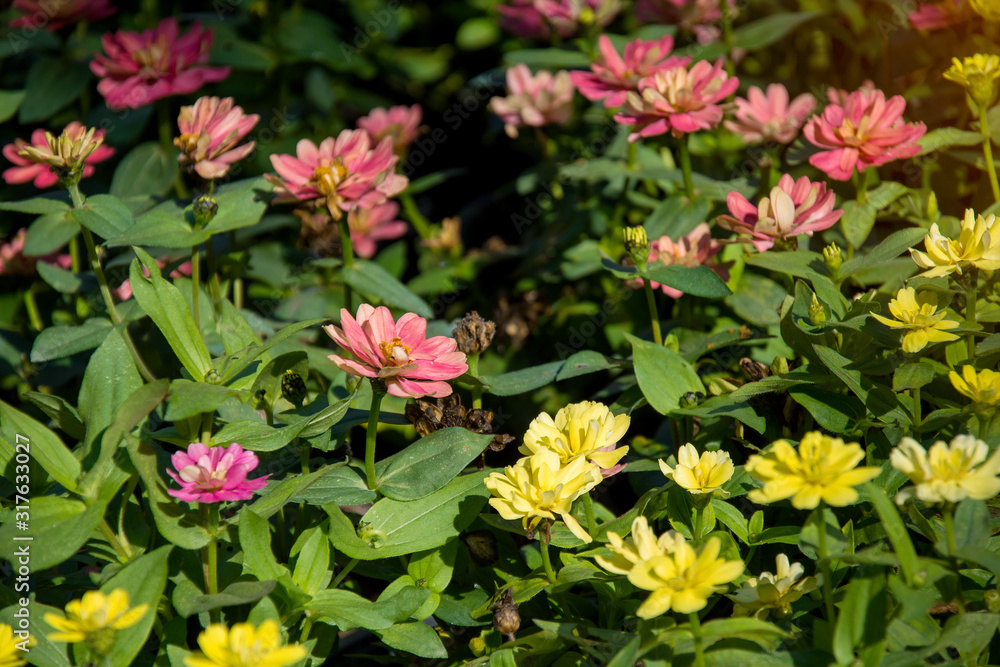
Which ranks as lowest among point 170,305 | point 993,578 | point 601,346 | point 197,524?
point 601,346

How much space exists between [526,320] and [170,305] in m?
0.92

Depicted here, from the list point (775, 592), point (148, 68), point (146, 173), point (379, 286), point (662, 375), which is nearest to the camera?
point (775, 592)

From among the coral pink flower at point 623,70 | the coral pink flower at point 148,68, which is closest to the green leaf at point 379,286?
the coral pink flower at point 623,70

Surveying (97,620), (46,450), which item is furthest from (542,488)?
(46,450)

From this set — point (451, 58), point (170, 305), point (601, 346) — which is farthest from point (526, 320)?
point (451, 58)

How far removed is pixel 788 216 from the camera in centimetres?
120

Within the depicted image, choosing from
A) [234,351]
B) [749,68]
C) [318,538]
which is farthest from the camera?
[749,68]

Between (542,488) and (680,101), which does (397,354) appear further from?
(680,101)

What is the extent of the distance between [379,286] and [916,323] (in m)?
0.83

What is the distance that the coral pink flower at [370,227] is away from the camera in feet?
6.77

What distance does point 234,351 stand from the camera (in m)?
1.12

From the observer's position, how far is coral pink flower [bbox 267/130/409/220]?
4.23 feet

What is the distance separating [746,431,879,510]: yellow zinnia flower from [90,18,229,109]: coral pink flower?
4.64 feet

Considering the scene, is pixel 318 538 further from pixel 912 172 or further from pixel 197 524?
pixel 912 172
